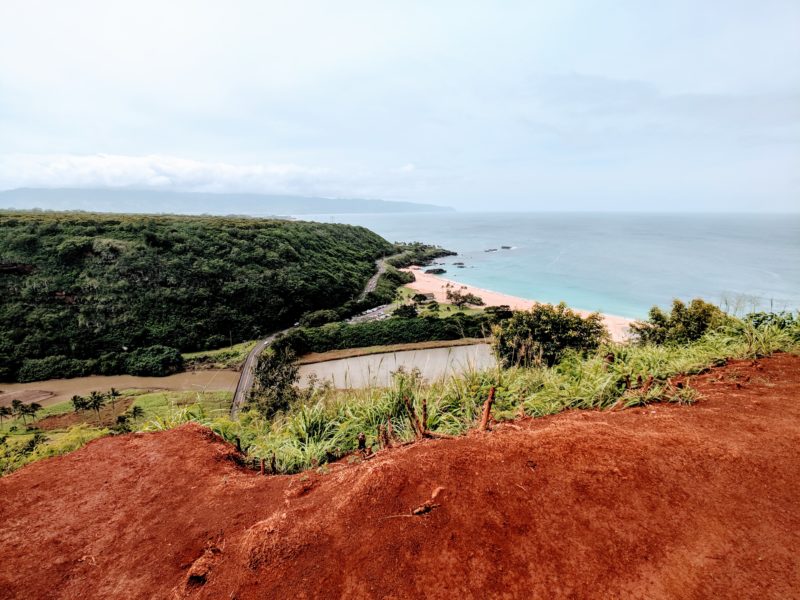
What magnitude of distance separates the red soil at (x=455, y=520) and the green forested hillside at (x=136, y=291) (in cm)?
3825

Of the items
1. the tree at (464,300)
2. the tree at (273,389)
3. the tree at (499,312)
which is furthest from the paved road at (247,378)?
the tree at (499,312)

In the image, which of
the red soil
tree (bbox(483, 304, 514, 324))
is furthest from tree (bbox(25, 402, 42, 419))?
tree (bbox(483, 304, 514, 324))

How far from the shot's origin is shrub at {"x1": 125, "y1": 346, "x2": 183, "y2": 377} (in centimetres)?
3494

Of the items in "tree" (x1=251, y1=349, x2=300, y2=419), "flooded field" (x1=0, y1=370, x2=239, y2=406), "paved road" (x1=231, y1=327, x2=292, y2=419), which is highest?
"tree" (x1=251, y1=349, x2=300, y2=419)

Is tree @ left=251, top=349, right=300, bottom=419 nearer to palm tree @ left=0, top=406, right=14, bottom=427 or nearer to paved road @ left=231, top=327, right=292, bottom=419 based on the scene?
paved road @ left=231, top=327, right=292, bottom=419

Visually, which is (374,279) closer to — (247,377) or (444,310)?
(444,310)

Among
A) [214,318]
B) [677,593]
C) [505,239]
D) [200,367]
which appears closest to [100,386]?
[200,367]

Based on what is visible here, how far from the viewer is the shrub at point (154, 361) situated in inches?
1375

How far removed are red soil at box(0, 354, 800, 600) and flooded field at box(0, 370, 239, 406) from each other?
2987 cm

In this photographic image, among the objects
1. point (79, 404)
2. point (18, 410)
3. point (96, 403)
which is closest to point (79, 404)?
point (79, 404)

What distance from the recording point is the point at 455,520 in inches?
111

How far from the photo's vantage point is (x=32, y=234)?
1729 inches

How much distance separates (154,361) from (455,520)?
41026mm

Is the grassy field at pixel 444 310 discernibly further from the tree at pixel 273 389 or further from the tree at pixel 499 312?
the tree at pixel 273 389
